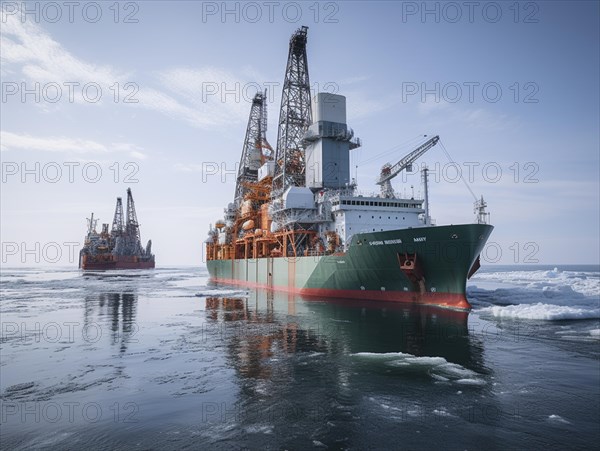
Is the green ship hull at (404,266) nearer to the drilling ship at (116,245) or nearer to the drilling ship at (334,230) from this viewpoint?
the drilling ship at (334,230)

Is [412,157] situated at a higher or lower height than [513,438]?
higher

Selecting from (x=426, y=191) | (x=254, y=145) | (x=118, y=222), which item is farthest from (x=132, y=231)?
(x=426, y=191)

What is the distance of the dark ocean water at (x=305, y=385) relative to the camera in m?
7.17

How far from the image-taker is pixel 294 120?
4206cm

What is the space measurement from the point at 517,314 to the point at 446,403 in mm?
16224

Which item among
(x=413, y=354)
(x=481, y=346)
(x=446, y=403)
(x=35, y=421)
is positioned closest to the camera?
(x=35, y=421)

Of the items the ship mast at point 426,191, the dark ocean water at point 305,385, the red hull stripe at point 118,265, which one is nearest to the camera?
the dark ocean water at point 305,385

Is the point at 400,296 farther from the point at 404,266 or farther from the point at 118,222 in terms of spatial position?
the point at 118,222

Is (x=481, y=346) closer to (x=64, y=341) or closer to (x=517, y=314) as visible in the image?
(x=517, y=314)

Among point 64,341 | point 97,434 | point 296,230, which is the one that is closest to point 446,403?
point 97,434

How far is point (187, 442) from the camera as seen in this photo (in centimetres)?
695

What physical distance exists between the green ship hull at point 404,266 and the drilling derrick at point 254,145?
2971 cm

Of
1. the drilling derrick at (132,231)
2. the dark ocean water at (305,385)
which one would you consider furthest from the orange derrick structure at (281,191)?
the drilling derrick at (132,231)

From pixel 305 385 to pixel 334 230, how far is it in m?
22.8
